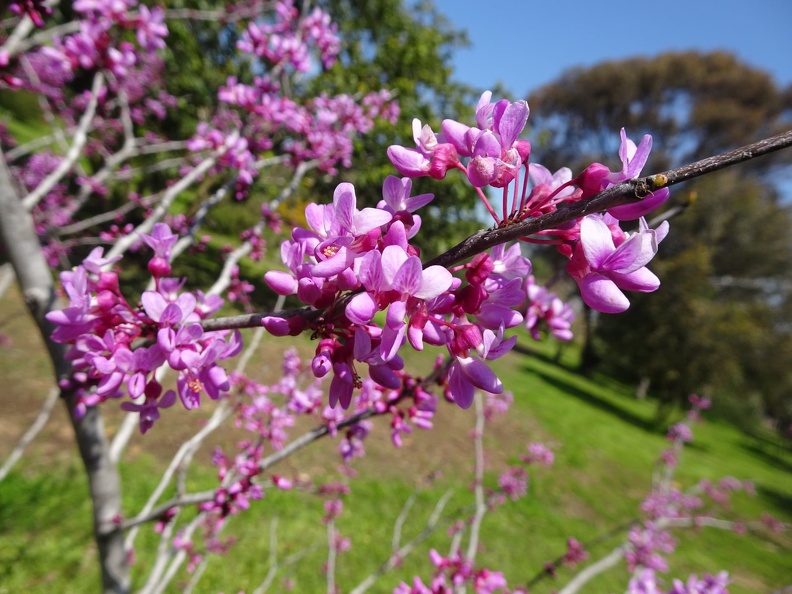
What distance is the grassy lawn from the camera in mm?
3607

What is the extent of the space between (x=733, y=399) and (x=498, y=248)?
2011 centimetres

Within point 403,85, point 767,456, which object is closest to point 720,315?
point 767,456

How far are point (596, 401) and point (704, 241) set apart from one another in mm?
→ 8249

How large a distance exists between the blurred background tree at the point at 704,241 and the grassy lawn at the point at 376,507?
3.95 meters

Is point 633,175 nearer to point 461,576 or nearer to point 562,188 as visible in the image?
point 562,188

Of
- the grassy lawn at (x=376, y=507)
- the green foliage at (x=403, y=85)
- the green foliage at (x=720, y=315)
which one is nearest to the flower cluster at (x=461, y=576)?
the grassy lawn at (x=376, y=507)

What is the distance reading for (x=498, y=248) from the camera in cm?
89

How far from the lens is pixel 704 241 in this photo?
17.8 m

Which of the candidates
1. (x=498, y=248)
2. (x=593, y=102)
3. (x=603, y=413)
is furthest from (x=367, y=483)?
(x=593, y=102)

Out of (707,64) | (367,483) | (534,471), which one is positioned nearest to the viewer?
(367,483)


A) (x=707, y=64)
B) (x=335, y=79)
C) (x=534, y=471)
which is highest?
(x=707, y=64)

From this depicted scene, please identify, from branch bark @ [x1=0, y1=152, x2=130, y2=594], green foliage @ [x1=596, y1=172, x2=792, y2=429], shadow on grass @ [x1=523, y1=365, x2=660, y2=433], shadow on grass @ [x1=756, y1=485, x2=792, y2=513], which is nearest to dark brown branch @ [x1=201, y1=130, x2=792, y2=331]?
branch bark @ [x1=0, y1=152, x2=130, y2=594]

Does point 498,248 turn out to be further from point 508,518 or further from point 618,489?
point 618,489

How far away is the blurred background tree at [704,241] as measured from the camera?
13.1 metres
